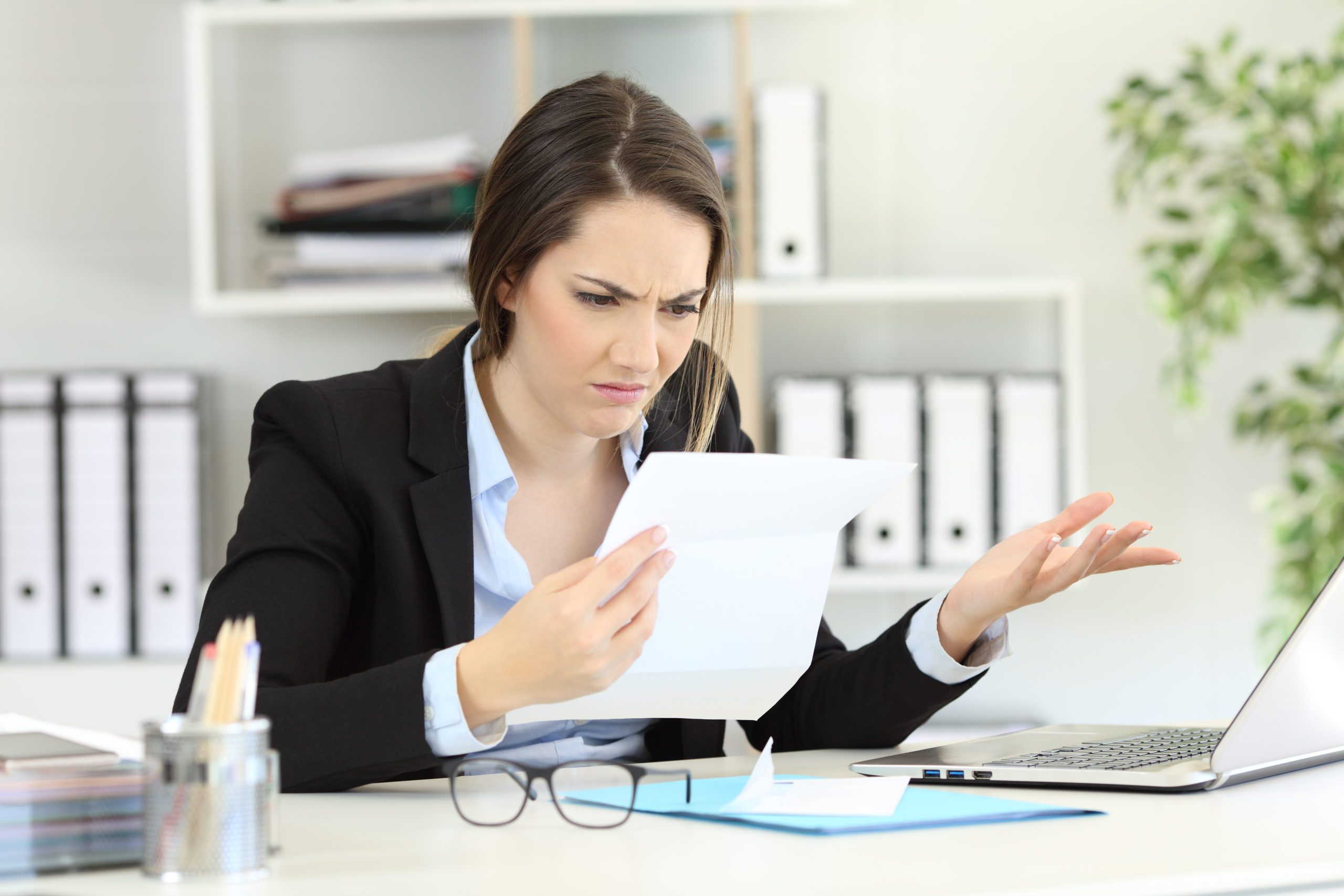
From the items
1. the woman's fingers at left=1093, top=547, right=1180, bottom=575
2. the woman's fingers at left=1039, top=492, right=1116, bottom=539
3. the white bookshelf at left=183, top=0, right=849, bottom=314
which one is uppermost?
the white bookshelf at left=183, top=0, right=849, bottom=314

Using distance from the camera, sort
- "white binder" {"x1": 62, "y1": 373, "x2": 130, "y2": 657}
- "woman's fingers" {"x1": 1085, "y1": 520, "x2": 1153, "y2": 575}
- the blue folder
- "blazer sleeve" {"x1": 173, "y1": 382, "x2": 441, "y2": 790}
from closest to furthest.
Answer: the blue folder → "blazer sleeve" {"x1": 173, "y1": 382, "x2": 441, "y2": 790} → "woman's fingers" {"x1": 1085, "y1": 520, "x2": 1153, "y2": 575} → "white binder" {"x1": 62, "y1": 373, "x2": 130, "y2": 657}

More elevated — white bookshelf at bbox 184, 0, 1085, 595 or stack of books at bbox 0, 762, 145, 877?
white bookshelf at bbox 184, 0, 1085, 595

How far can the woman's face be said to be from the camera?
113cm

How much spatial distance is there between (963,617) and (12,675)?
1.61 m

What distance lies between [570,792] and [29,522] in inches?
60.2

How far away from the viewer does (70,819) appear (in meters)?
0.67

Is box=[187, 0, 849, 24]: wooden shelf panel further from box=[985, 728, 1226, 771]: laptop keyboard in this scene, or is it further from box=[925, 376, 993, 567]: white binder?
box=[985, 728, 1226, 771]: laptop keyboard

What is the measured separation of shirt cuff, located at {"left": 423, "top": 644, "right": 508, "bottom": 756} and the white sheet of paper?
17 centimetres

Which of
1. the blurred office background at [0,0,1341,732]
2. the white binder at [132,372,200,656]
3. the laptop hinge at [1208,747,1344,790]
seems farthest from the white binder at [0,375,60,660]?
the laptop hinge at [1208,747,1344,790]

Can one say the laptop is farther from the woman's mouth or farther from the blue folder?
the woman's mouth

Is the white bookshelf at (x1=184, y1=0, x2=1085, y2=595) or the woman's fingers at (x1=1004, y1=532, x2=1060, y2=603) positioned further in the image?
the white bookshelf at (x1=184, y1=0, x2=1085, y2=595)

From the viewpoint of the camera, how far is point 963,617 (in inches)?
42.9

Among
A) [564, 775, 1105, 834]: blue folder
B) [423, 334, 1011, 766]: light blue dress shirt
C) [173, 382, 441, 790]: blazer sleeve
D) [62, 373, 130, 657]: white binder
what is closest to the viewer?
[564, 775, 1105, 834]: blue folder

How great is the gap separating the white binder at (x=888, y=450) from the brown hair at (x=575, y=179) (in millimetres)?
876
